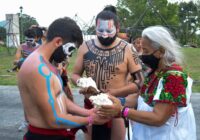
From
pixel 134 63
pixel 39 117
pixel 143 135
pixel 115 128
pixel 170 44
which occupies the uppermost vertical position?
pixel 170 44

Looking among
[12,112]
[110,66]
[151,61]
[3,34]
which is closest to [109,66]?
[110,66]

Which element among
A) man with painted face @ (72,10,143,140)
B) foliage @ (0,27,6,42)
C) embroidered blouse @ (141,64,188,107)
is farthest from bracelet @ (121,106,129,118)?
foliage @ (0,27,6,42)

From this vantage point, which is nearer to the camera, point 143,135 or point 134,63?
point 143,135

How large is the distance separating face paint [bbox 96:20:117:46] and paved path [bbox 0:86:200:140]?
8.19 feet

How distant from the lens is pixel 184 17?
193ft

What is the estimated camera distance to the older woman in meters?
2.78

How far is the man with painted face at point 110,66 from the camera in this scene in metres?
4.18

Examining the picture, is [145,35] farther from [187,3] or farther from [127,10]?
[187,3]

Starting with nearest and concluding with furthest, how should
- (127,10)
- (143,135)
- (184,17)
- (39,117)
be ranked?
(39,117) → (143,135) → (127,10) → (184,17)

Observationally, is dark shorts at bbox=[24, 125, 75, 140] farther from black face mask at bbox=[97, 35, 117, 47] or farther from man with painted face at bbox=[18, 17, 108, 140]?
black face mask at bbox=[97, 35, 117, 47]

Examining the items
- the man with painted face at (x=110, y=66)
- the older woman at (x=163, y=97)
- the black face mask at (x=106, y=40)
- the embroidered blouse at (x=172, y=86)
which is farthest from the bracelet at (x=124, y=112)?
the black face mask at (x=106, y=40)

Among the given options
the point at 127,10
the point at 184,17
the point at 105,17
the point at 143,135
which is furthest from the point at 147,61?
the point at 184,17

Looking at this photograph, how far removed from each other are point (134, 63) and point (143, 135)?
4.26 feet

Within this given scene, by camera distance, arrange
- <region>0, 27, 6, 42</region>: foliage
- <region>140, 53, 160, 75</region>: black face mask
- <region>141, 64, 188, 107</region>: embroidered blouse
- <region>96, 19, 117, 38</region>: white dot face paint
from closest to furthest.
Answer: <region>141, 64, 188, 107</region>: embroidered blouse, <region>140, 53, 160, 75</region>: black face mask, <region>96, 19, 117, 38</region>: white dot face paint, <region>0, 27, 6, 42</region>: foliage
